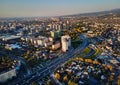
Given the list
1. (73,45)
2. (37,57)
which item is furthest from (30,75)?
(73,45)

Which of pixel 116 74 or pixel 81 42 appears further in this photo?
pixel 81 42

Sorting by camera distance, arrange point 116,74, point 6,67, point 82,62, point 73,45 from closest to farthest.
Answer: point 116,74, point 6,67, point 82,62, point 73,45

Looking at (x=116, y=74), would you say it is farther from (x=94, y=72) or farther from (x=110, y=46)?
(x=110, y=46)

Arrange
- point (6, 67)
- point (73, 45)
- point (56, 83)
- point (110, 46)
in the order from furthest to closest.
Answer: point (73, 45) → point (110, 46) → point (6, 67) → point (56, 83)

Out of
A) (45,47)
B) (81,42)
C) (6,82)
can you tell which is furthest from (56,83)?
(81,42)

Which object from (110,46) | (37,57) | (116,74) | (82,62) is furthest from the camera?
(110,46)

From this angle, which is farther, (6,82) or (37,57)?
(37,57)

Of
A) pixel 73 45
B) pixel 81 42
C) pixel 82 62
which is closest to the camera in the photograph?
pixel 82 62

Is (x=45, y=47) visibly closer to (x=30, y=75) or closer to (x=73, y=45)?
(x=73, y=45)
